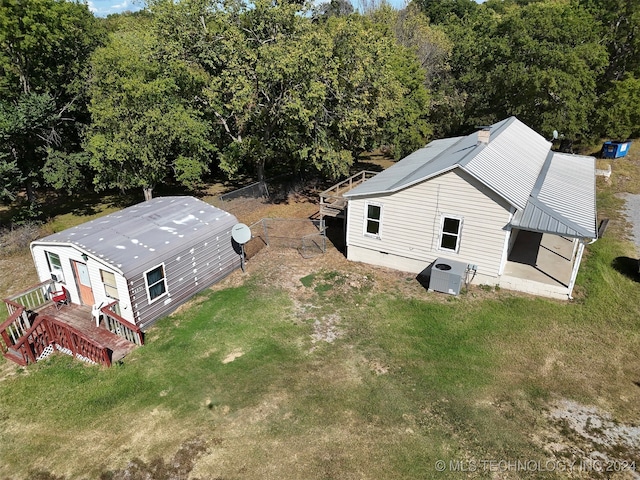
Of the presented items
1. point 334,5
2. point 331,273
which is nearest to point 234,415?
point 331,273

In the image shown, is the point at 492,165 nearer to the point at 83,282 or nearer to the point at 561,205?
the point at 561,205

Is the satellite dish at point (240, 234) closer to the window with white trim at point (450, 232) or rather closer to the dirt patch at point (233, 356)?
the dirt patch at point (233, 356)

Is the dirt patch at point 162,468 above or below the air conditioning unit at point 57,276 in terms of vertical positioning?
below

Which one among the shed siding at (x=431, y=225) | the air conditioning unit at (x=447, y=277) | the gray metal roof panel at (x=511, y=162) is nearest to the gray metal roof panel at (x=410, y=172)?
the shed siding at (x=431, y=225)

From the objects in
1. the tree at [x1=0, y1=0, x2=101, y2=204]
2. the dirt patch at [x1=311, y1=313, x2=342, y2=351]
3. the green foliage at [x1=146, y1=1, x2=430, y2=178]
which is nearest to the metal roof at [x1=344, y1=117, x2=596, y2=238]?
the green foliage at [x1=146, y1=1, x2=430, y2=178]

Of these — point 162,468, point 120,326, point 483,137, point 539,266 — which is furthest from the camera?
point 483,137

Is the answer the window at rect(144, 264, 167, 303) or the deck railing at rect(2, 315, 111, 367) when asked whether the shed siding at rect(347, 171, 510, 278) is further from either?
the deck railing at rect(2, 315, 111, 367)

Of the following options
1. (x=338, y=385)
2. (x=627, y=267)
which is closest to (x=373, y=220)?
(x=338, y=385)
